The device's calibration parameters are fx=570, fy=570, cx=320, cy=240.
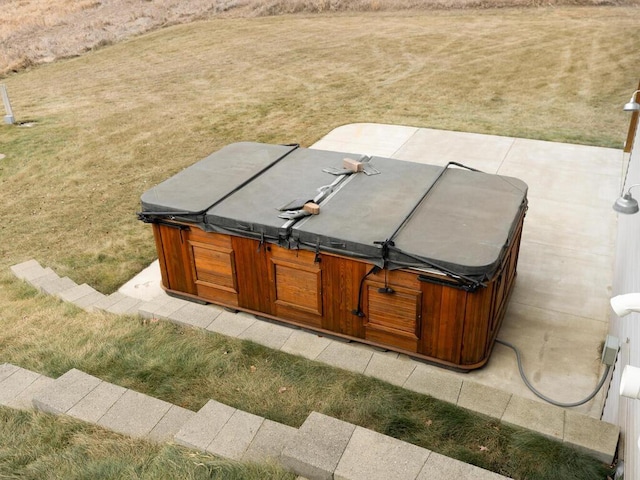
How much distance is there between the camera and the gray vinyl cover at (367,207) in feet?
15.8

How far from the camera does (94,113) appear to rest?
14938 mm

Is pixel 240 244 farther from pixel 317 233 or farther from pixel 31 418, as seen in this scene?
pixel 31 418

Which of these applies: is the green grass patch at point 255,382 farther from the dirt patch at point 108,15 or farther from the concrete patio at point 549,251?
the dirt patch at point 108,15

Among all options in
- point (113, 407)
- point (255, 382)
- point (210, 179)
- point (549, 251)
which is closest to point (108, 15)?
point (210, 179)

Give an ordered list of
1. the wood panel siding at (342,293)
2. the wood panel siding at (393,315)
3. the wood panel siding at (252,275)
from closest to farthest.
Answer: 1. the wood panel siding at (393,315)
2. the wood panel siding at (342,293)
3. the wood panel siding at (252,275)

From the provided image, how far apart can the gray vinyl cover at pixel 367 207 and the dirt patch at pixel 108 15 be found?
18.7m

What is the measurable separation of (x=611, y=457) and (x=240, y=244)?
11.6ft

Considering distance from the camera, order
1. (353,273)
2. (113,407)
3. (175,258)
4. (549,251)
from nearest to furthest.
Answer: (113,407) < (353,273) < (175,258) < (549,251)

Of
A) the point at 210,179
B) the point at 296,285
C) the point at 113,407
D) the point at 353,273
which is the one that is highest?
the point at 210,179

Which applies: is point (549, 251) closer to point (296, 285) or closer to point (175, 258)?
point (296, 285)

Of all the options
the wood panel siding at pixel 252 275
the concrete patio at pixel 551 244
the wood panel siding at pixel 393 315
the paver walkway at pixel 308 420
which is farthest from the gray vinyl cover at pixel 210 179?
the concrete patio at pixel 551 244

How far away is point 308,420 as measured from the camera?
3.79 metres

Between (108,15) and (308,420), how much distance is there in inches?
1139

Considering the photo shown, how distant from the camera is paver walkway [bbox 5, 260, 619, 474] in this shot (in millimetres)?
3543
